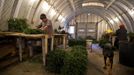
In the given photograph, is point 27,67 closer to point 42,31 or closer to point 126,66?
point 42,31

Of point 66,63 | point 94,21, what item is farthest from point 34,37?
point 94,21

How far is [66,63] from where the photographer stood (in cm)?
585

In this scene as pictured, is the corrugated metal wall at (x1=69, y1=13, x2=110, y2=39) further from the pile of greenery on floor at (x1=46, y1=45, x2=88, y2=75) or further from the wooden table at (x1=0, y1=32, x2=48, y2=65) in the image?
the pile of greenery on floor at (x1=46, y1=45, x2=88, y2=75)

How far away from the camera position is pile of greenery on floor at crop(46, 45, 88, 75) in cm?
574

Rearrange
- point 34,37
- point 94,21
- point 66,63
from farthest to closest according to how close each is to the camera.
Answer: point 94,21 → point 34,37 → point 66,63

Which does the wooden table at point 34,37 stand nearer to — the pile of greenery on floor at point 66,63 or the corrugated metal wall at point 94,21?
the pile of greenery on floor at point 66,63

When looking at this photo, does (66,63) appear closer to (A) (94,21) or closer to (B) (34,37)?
(B) (34,37)

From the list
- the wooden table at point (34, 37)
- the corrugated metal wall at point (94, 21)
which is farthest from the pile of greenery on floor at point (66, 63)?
the corrugated metal wall at point (94, 21)

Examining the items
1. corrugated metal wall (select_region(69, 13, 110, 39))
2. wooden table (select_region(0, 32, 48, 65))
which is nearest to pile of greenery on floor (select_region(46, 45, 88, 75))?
wooden table (select_region(0, 32, 48, 65))

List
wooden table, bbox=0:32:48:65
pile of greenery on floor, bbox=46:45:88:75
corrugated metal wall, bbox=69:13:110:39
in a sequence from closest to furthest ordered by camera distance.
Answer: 1. pile of greenery on floor, bbox=46:45:88:75
2. wooden table, bbox=0:32:48:65
3. corrugated metal wall, bbox=69:13:110:39

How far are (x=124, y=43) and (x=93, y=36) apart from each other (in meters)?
19.9

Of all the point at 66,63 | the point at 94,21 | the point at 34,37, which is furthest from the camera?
the point at 94,21

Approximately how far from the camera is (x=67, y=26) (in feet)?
91.8

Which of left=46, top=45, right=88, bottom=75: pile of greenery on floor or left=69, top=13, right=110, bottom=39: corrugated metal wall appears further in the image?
left=69, top=13, right=110, bottom=39: corrugated metal wall
